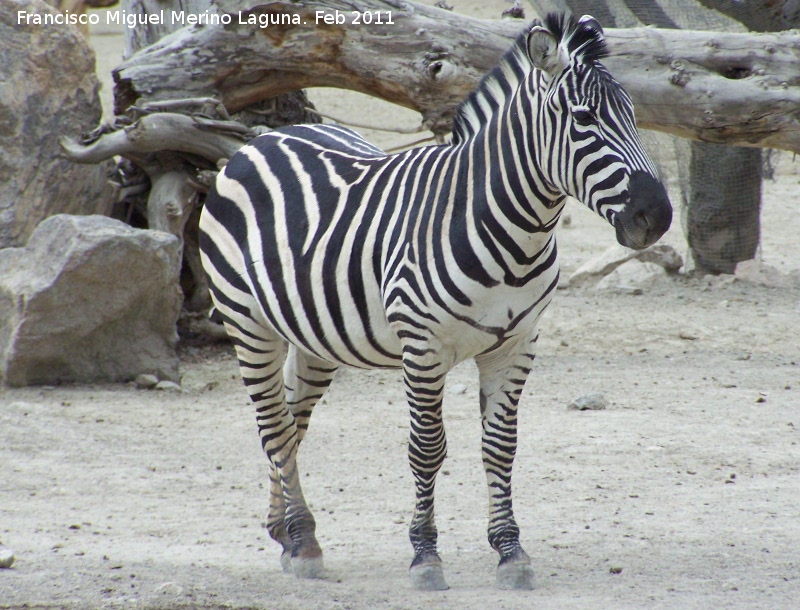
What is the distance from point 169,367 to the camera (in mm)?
6773

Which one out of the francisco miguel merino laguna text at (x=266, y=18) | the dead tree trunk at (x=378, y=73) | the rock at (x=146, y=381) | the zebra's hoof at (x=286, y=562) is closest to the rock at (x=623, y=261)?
the dead tree trunk at (x=378, y=73)

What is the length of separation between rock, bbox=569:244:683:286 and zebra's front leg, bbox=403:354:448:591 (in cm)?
629

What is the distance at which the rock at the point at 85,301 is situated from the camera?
6.19 metres

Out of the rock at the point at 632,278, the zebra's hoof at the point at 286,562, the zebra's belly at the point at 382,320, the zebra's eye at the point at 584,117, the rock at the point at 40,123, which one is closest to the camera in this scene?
the zebra's eye at the point at 584,117

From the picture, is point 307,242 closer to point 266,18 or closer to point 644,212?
point 644,212

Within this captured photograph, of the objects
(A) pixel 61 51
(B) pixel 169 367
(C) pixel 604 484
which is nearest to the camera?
(C) pixel 604 484

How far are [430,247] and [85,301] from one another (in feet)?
12.4

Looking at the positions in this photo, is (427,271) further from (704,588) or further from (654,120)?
(654,120)

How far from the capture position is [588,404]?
6.21 metres

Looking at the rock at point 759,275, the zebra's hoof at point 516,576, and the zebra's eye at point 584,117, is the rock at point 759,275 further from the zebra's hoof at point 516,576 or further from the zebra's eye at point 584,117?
the zebra's eye at point 584,117

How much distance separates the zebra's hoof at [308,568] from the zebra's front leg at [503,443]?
718 mm

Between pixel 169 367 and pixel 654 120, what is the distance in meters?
4.04

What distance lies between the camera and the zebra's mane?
312 cm

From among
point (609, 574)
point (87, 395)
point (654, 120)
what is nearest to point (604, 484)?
point (609, 574)
